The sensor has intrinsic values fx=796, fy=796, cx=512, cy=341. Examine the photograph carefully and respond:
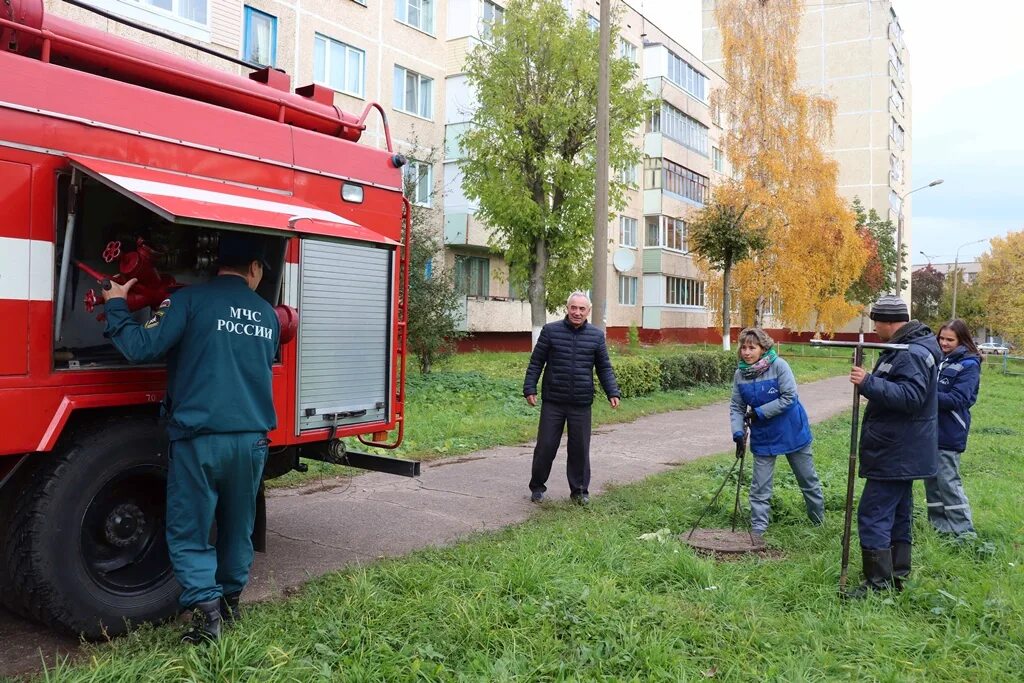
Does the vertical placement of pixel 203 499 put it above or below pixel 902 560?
above

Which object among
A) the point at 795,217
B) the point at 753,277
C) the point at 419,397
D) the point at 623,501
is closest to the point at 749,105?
the point at 795,217

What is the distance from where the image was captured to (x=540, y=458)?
23.6 ft

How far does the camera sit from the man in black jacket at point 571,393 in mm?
7152

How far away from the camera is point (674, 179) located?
37.0 m

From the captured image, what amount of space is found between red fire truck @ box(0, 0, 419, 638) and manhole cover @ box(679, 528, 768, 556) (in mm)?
2703

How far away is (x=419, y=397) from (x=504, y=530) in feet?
24.3

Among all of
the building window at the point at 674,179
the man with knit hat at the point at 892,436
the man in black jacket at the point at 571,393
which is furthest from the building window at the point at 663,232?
the man with knit hat at the point at 892,436

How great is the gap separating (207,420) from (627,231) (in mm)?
32939

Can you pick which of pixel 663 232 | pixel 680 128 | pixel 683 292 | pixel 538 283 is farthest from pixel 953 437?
pixel 680 128

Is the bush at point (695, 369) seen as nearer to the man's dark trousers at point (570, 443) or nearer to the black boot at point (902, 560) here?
the man's dark trousers at point (570, 443)

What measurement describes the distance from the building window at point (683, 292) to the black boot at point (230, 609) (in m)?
33.8

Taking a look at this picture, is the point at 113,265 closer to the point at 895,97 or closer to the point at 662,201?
the point at 662,201

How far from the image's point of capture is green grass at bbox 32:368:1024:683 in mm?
3488

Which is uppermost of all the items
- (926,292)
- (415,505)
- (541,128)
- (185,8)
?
(185,8)
